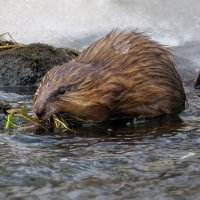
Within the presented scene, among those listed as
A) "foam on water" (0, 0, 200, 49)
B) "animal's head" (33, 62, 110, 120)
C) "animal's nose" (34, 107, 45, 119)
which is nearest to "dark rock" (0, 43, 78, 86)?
"foam on water" (0, 0, 200, 49)

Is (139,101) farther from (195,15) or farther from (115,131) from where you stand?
(195,15)

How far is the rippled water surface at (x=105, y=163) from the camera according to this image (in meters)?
3.84

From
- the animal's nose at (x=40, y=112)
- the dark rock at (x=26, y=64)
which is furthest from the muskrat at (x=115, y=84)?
the dark rock at (x=26, y=64)

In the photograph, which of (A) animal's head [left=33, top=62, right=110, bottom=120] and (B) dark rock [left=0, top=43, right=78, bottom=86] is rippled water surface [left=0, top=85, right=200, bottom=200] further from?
(B) dark rock [left=0, top=43, right=78, bottom=86]

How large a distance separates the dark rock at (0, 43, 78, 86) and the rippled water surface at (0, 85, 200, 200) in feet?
7.85

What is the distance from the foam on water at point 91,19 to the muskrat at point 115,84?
10.3 ft

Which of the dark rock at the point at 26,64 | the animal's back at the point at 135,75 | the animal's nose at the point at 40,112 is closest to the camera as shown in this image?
the animal's nose at the point at 40,112

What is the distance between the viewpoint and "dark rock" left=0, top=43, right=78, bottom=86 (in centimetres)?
783

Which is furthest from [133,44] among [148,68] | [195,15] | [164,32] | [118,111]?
[195,15]

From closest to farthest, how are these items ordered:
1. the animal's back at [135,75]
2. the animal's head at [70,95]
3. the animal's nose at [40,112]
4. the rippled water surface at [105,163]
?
the rippled water surface at [105,163]
the animal's nose at [40,112]
the animal's head at [70,95]
the animal's back at [135,75]

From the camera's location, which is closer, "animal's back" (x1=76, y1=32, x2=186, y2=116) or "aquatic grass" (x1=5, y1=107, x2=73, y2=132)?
"aquatic grass" (x1=5, y1=107, x2=73, y2=132)

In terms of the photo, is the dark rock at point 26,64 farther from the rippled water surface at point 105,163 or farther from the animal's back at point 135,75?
the rippled water surface at point 105,163

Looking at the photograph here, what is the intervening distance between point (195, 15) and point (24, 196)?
696cm

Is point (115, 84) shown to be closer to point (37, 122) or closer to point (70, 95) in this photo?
point (70, 95)
